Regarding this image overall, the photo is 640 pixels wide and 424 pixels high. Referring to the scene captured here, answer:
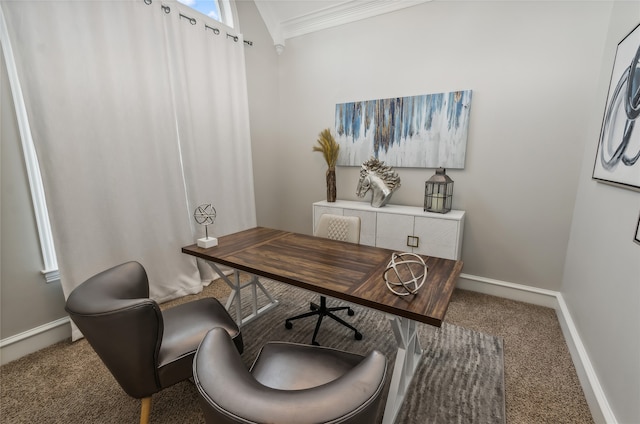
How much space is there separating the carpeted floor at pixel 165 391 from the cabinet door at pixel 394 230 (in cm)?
85

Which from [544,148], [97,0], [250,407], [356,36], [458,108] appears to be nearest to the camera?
[250,407]

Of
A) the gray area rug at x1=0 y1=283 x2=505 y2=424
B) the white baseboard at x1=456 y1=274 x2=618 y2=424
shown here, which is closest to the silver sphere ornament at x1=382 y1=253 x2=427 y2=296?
the gray area rug at x1=0 y1=283 x2=505 y2=424

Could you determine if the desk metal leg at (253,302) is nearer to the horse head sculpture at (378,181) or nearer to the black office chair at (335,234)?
the black office chair at (335,234)

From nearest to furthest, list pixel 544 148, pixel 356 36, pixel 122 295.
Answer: pixel 122 295 → pixel 544 148 → pixel 356 36

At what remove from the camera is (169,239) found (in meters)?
2.65

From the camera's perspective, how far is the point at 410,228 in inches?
107

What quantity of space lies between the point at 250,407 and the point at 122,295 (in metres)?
1.07

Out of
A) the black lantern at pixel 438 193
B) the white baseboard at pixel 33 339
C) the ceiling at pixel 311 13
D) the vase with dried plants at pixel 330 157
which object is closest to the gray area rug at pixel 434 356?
the black lantern at pixel 438 193

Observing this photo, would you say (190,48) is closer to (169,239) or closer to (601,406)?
(169,239)

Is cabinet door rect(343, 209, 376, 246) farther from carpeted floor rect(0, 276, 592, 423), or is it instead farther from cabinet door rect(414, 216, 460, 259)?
carpeted floor rect(0, 276, 592, 423)

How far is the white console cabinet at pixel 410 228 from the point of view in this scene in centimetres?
255

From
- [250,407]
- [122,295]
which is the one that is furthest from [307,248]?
[250,407]

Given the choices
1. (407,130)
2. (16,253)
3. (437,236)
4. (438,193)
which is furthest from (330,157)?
(16,253)

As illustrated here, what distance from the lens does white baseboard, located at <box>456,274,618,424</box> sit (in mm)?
1423
